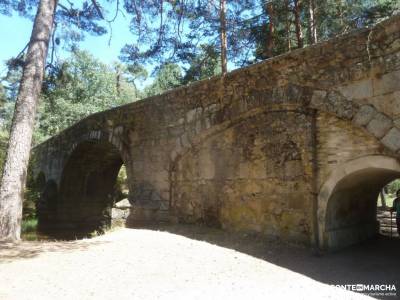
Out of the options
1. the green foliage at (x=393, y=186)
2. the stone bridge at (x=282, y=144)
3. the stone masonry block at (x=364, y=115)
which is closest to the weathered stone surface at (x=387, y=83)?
the stone bridge at (x=282, y=144)

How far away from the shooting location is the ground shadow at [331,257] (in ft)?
14.0

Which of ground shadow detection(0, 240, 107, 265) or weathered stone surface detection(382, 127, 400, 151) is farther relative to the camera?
ground shadow detection(0, 240, 107, 265)

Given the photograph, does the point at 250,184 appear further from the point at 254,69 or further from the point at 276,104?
the point at 254,69

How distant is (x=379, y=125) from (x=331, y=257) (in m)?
1.82

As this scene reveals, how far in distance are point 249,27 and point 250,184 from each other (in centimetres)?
752

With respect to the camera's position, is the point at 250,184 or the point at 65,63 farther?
the point at 65,63

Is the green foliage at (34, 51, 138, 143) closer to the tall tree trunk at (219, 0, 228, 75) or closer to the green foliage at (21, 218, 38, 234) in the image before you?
the green foliage at (21, 218, 38, 234)

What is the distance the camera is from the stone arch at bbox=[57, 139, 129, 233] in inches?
518

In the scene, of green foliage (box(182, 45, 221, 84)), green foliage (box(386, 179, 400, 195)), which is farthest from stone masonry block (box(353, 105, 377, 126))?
green foliage (box(386, 179, 400, 195))

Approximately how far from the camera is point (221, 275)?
13.9ft

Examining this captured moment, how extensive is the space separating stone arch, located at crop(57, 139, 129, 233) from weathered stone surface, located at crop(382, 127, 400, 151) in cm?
980

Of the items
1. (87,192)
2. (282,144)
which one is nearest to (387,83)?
(282,144)

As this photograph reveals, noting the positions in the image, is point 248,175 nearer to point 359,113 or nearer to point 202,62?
point 359,113

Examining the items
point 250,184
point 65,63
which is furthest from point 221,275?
point 65,63
